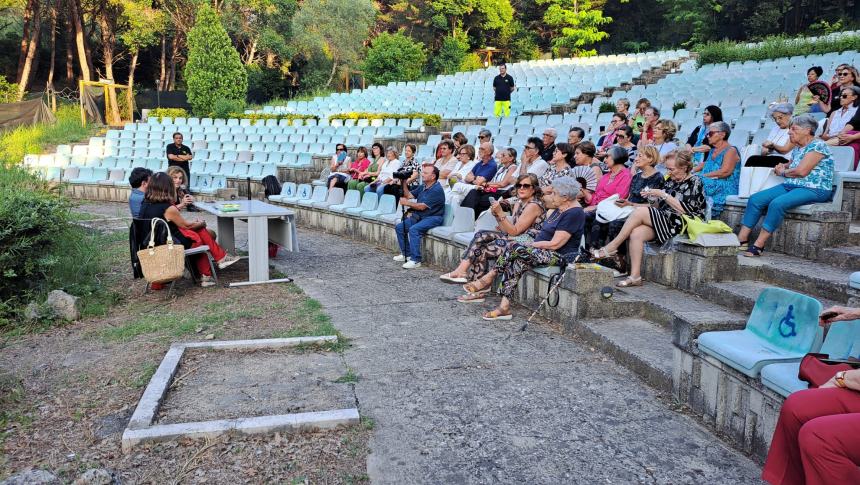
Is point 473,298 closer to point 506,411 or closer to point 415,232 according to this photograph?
point 415,232

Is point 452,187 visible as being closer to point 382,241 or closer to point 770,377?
point 382,241

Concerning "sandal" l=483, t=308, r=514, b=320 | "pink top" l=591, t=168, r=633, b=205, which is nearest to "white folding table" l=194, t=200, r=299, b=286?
"sandal" l=483, t=308, r=514, b=320

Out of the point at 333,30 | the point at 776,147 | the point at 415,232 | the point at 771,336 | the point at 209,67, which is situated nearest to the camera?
the point at 771,336

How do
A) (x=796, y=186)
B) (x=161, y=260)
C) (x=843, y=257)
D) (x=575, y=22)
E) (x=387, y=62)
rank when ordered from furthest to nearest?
(x=575, y=22), (x=387, y=62), (x=161, y=260), (x=796, y=186), (x=843, y=257)

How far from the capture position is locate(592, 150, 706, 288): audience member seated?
5.52 m

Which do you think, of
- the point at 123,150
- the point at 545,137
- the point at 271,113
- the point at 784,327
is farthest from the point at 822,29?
the point at 784,327

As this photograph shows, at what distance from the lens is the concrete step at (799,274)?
452 centimetres

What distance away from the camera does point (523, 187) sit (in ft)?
20.6

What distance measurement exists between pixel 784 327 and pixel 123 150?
60.3ft

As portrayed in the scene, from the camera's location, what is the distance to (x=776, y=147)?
20.0ft

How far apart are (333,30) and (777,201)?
103 ft

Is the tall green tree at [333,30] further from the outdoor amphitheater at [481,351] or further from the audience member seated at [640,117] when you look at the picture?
the audience member seated at [640,117]

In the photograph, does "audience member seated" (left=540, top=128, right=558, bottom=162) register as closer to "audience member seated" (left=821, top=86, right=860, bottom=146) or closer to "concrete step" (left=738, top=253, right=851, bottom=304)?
"audience member seated" (left=821, top=86, right=860, bottom=146)

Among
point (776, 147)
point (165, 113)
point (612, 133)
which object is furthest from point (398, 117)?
point (776, 147)
